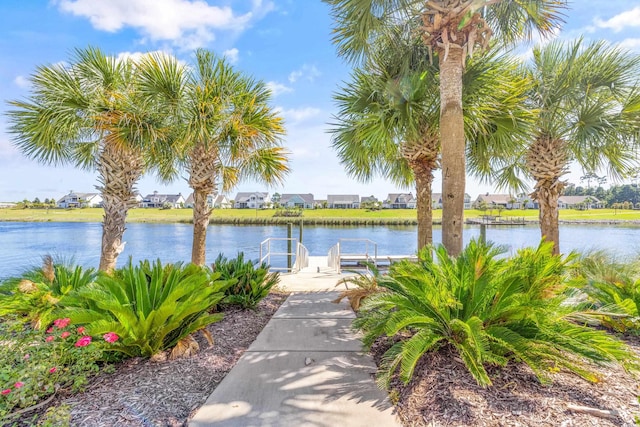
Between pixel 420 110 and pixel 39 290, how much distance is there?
6.37 metres

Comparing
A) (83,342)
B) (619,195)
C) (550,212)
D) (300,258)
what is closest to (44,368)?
(83,342)

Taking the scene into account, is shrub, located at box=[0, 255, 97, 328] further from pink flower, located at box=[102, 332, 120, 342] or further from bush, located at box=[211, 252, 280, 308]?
bush, located at box=[211, 252, 280, 308]

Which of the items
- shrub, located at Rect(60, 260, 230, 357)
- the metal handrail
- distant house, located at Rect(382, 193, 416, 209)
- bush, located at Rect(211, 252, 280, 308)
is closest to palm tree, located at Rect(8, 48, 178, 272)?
bush, located at Rect(211, 252, 280, 308)

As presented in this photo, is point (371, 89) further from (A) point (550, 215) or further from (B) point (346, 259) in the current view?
(B) point (346, 259)

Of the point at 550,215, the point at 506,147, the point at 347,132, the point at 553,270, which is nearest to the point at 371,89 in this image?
the point at 347,132

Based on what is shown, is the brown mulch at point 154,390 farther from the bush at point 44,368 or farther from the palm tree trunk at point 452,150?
the palm tree trunk at point 452,150

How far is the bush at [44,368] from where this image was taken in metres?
1.79

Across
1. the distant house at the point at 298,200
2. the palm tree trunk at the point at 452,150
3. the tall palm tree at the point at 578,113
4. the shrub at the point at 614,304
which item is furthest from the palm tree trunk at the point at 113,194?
the distant house at the point at 298,200

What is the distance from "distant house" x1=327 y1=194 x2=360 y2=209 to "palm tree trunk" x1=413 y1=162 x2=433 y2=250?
193 ft

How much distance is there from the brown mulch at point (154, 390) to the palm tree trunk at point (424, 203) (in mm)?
3884

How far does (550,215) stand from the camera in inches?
232

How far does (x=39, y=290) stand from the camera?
3717 mm

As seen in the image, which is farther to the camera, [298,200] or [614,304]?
[298,200]

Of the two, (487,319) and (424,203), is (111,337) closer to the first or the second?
(487,319)
